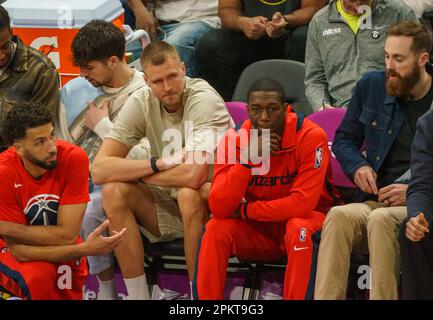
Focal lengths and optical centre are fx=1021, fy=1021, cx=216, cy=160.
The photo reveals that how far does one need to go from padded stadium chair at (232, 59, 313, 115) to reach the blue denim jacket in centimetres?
74

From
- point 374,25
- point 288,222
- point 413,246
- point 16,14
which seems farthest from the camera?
point 16,14

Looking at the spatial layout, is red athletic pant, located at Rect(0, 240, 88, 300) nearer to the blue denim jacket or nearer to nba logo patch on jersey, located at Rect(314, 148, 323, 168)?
nba logo patch on jersey, located at Rect(314, 148, 323, 168)

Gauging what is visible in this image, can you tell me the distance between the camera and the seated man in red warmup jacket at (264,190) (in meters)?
4.85

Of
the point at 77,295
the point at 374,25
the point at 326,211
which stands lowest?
the point at 77,295

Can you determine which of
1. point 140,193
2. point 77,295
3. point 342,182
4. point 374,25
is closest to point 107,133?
point 140,193

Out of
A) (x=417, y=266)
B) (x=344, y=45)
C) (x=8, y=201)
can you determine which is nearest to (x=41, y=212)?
(x=8, y=201)

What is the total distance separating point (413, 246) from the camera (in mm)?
4500

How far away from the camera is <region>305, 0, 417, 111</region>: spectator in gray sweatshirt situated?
19.4 ft

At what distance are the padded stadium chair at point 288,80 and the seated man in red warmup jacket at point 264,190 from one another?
893 millimetres

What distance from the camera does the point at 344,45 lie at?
235 inches

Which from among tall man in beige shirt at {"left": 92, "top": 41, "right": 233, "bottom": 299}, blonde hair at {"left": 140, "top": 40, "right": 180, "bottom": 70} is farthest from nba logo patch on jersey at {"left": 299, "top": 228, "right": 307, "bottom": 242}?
blonde hair at {"left": 140, "top": 40, "right": 180, "bottom": 70}

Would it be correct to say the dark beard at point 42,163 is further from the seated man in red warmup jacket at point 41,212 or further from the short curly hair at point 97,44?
the short curly hair at point 97,44
